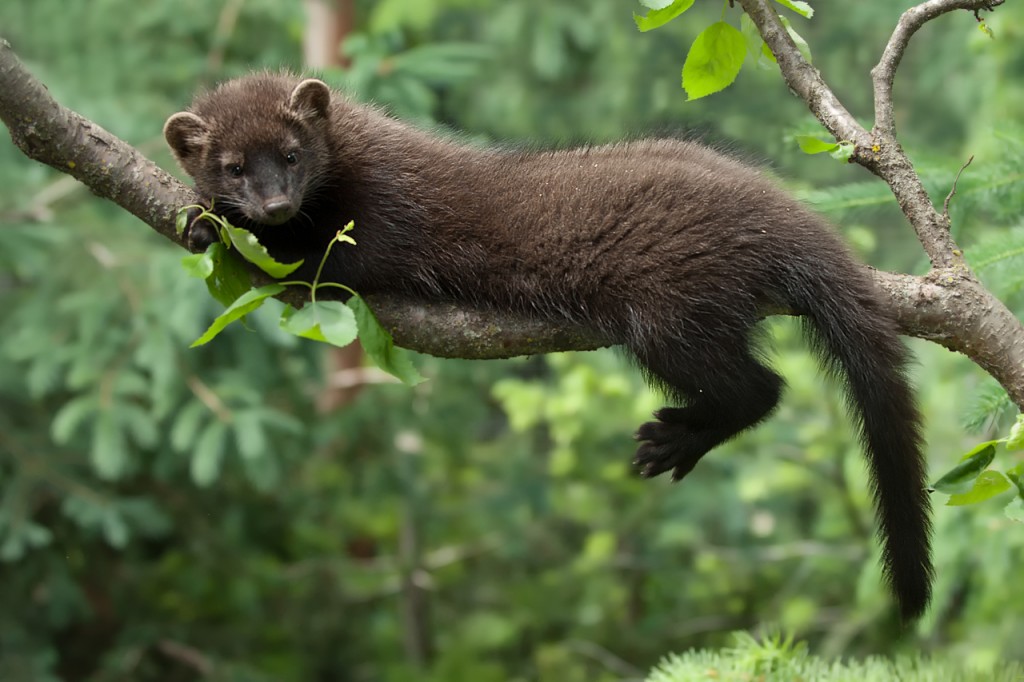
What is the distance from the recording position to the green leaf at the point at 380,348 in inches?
97.5

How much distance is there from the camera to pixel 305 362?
6.22 meters

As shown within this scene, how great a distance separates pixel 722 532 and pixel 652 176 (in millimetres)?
5600

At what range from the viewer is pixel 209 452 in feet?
17.5

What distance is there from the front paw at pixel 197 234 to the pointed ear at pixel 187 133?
41 cm

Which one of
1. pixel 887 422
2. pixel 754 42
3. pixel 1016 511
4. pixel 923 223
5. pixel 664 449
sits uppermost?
pixel 754 42

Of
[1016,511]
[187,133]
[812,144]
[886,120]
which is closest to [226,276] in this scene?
[187,133]

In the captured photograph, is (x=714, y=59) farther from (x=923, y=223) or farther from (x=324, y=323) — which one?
(x=324, y=323)

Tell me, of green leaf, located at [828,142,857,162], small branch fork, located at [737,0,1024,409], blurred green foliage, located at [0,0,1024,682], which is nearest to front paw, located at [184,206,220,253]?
small branch fork, located at [737,0,1024,409]

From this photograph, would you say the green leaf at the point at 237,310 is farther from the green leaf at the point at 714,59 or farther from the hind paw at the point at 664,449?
the hind paw at the point at 664,449

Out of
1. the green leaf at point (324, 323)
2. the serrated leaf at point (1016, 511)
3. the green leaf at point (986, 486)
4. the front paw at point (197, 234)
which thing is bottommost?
the front paw at point (197, 234)

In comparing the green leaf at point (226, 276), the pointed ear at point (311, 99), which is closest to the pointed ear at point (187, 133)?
the pointed ear at point (311, 99)

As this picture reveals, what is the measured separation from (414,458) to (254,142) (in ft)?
15.6

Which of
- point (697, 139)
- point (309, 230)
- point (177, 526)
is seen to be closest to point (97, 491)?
point (177, 526)

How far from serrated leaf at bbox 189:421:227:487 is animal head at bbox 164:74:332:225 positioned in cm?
227
